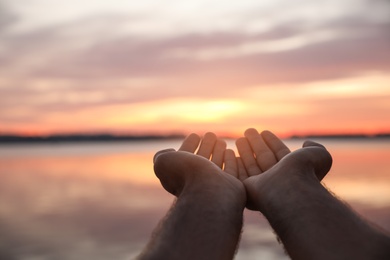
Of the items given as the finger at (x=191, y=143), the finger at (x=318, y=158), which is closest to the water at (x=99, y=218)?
the finger at (x=318, y=158)

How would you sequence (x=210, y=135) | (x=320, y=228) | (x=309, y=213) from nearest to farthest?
(x=320, y=228) → (x=309, y=213) → (x=210, y=135)

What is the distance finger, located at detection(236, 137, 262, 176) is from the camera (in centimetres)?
399

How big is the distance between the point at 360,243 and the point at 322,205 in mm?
431

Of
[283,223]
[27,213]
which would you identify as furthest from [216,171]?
[27,213]

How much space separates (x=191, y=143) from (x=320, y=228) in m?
1.69

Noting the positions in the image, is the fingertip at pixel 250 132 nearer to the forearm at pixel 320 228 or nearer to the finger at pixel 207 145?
the finger at pixel 207 145

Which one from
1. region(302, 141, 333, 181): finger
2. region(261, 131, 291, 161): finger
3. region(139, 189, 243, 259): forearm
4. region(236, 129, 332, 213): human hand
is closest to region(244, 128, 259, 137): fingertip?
region(261, 131, 291, 161): finger

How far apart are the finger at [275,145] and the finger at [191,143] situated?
2.23 ft

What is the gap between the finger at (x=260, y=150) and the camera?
4000 mm

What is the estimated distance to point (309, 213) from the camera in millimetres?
2830

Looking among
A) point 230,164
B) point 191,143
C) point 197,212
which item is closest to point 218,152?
point 230,164

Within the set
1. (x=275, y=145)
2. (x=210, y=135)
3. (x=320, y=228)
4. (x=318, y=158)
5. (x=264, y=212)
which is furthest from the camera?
(x=210, y=135)

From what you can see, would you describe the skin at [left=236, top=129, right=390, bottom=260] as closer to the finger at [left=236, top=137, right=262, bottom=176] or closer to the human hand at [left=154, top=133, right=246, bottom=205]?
the finger at [left=236, top=137, right=262, bottom=176]

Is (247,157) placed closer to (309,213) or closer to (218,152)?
(218,152)
